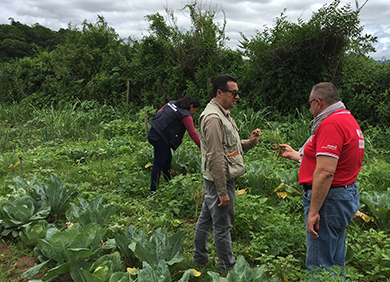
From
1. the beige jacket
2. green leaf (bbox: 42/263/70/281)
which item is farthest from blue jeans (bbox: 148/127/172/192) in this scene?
green leaf (bbox: 42/263/70/281)

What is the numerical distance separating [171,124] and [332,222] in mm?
2813

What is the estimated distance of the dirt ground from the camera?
300 centimetres

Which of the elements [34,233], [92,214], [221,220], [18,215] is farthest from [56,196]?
[221,220]

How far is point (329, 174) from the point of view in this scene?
2.12m

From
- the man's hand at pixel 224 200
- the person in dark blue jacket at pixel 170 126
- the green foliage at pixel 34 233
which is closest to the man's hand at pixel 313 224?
the man's hand at pixel 224 200

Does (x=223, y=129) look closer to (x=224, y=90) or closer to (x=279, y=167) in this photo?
(x=224, y=90)

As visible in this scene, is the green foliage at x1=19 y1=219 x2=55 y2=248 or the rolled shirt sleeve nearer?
the rolled shirt sleeve

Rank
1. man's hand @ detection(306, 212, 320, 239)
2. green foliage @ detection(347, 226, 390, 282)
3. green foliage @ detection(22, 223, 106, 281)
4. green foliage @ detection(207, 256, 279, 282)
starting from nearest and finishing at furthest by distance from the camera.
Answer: man's hand @ detection(306, 212, 320, 239), green foliage @ detection(207, 256, 279, 282), green foliage @ detection(22, 223, 106, 281), green foliage @ detection(347, 226, 390, 282)

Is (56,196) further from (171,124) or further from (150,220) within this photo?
(171,124)

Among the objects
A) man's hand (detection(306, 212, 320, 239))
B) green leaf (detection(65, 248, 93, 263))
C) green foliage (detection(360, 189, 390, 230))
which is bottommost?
green leaf (detection(65, 248, 93, 263))

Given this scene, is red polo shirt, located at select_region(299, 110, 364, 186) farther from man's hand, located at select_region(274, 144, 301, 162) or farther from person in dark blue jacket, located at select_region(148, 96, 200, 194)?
person in dark blue jacket, located at select_region(148, 96, 200, 194)

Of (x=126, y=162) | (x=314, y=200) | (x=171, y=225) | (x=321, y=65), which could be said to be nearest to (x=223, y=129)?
(x=314, y=200)

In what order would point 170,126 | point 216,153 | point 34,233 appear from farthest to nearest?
point 170,126 < point 34,233 < point 216,153

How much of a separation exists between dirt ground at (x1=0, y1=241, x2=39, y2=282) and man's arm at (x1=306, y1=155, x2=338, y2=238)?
279cm
